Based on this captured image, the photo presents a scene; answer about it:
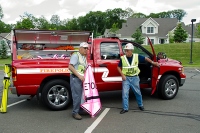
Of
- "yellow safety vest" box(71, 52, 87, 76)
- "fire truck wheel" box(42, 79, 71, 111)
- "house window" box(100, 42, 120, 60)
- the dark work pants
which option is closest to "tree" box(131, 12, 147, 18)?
"house window" box(100, 42, 120, 60)

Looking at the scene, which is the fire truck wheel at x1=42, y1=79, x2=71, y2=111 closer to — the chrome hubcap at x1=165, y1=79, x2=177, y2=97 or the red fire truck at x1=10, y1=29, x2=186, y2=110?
the red fire truck at x1=10, y1=29, x2=186, y2=110

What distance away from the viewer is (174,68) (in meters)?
6.54

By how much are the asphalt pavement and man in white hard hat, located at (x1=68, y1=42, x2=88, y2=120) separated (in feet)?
1.65

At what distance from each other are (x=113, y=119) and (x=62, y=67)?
5.90ft

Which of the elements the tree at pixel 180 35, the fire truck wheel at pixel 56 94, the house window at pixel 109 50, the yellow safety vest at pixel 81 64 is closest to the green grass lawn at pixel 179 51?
the tree at pixel 180 35

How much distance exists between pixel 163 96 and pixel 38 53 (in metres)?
3.94

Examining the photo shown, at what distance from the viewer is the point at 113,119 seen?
4.97 m

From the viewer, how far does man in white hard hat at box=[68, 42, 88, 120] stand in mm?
4766

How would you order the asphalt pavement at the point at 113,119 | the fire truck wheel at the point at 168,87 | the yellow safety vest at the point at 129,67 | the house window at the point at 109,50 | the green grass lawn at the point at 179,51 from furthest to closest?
the green grass lawn at the point at 179,51, the fire truck wheel at the point at 168,87, the house window at the point at 109,50, the yellow safety vest at the point at 129,67, the asphalt pavement at the point at 113,119

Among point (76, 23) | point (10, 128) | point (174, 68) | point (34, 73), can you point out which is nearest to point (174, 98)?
point (174, 68)

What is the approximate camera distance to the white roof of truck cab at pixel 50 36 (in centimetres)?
620

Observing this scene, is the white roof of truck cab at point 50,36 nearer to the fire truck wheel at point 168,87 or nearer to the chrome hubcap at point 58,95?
the chrome hubcap at point 58,95

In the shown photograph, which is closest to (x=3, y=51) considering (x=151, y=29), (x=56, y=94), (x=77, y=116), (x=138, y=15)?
(x=56, y=94)

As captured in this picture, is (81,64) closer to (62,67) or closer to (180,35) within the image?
(62,67)
